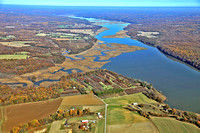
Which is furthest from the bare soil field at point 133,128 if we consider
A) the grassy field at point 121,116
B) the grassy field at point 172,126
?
the grassy field at point 172,126

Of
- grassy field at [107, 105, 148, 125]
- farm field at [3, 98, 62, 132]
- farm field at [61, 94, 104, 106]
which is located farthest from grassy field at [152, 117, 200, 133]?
farm field at [3, 98, 62, 132]

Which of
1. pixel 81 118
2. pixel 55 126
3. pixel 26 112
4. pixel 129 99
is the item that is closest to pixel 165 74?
pixel 129 99

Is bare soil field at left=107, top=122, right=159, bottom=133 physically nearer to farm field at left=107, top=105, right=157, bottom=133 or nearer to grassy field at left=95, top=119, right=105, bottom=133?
farm field at left=107, top=105, right=157, bottom=133

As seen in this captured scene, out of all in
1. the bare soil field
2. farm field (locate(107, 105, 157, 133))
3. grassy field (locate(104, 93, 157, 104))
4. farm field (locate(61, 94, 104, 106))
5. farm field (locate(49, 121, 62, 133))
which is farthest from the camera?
grassy field (locate(104, 93, 157, 104))

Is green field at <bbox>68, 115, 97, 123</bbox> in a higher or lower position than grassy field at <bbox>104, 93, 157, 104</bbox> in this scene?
lower

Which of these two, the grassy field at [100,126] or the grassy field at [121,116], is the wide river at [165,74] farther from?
the grassy field at [100,126]

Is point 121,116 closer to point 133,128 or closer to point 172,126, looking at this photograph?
point 133,128
